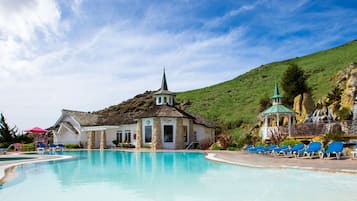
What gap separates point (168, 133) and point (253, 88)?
34581 mm

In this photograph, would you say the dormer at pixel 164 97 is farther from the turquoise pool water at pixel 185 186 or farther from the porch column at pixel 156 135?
the turquoise pool water at pixel 185 186

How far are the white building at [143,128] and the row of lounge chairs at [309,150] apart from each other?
11318mm

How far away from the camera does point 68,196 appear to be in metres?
8.55

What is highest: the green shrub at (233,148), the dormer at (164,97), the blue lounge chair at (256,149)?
the dormer at (164,97)

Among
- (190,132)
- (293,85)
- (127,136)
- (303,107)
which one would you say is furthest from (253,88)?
(127,136)

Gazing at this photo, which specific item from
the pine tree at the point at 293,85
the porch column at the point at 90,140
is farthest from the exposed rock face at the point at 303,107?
the porch column at the point at 90,140

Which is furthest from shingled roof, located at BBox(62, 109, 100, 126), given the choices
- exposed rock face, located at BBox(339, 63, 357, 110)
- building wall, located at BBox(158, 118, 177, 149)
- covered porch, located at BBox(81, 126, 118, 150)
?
exposed rock face, located at BBox(339, 63, 357, 110)

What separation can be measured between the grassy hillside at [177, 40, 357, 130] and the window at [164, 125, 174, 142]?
52.3 feet

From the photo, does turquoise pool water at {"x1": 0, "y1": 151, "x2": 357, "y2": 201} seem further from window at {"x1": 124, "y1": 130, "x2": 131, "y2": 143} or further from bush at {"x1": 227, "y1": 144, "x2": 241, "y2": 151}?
window at {"x1": 124, "y1": 130, "x2": 131, "y2": 143}

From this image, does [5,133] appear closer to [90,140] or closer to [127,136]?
[90,140]

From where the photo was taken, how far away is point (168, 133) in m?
31.1

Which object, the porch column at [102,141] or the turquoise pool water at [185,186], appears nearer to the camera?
the turquoise pool water at [185,186]

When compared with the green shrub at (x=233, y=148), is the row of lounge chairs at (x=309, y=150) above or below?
above

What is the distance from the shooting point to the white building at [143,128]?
30844 millimetres
